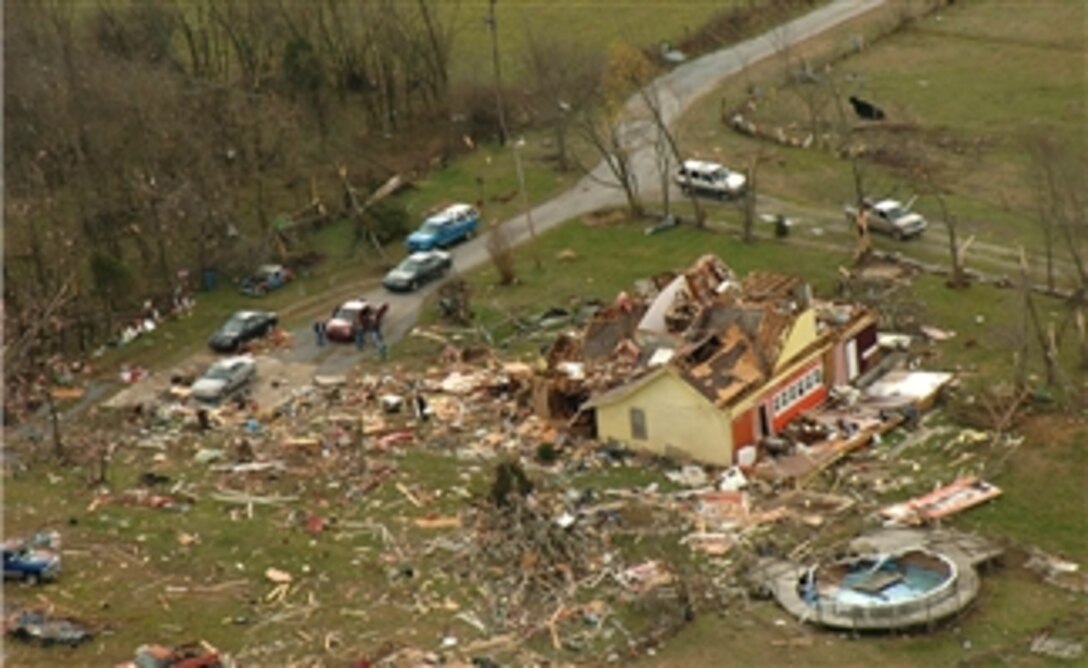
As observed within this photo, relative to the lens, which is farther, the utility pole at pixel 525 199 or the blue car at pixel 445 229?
the blue car at pixel 445 229

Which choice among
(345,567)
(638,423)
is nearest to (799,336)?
(638,423)

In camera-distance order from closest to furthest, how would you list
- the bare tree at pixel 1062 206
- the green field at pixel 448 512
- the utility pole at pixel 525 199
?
the green field at pixel 448 512 → the bare tree at pixel 1062 206 → the utility pole at pixel 525 199

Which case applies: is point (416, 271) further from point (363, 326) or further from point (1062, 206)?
point (1062, 206)

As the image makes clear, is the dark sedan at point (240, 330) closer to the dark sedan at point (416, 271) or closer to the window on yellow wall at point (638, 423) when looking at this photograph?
the dark sedan at point (416, 271)

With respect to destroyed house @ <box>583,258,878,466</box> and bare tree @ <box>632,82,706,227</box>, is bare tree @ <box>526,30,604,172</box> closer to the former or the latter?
bare tree @ <box>632,82,706,227</box>

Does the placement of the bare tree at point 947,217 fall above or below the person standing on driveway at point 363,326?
below

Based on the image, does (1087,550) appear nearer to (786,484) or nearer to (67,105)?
(786,484)

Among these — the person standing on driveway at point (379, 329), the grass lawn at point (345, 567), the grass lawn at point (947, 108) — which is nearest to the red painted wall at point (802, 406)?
the grass lawn at point (345, 567)

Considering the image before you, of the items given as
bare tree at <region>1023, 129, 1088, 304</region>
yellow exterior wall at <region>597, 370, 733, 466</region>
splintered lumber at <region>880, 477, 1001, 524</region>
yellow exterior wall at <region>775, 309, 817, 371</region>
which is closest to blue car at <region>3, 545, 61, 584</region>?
yellow exterior wall at <region>597, 370, 733, 466</region>
